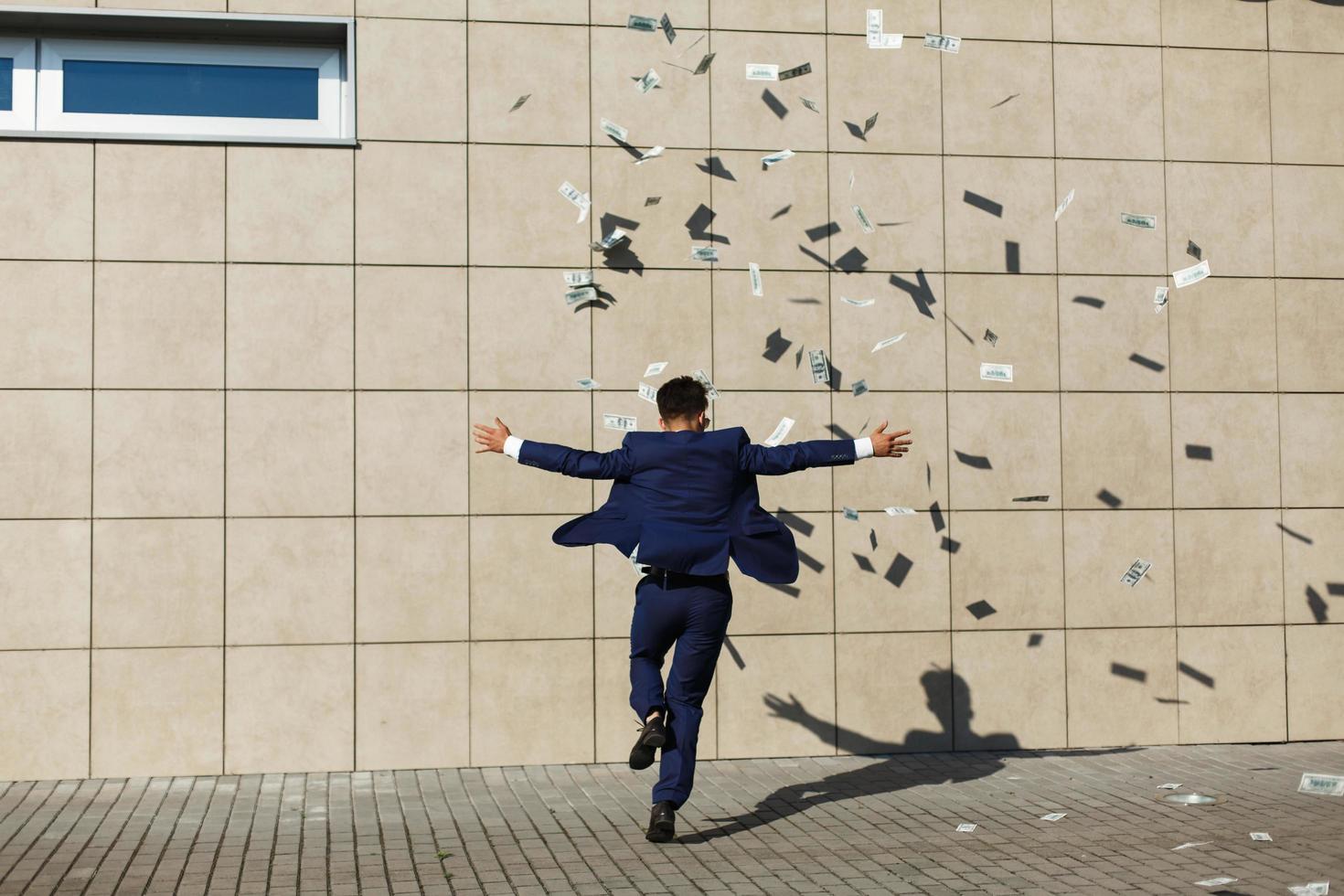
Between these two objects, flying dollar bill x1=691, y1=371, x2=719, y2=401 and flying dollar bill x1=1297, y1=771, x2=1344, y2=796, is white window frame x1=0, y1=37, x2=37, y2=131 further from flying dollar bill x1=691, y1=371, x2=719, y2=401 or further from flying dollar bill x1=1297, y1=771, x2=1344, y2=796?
flying dollar bill x1=1297, y1=771, x2=1344, y2=796

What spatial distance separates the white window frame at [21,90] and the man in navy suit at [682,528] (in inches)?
143

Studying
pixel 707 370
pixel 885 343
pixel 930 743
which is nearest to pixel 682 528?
pixel 707 370

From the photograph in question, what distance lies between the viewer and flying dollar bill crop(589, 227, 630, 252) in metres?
7.82

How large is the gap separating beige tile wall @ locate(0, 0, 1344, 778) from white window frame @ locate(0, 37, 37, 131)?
0.32 metres

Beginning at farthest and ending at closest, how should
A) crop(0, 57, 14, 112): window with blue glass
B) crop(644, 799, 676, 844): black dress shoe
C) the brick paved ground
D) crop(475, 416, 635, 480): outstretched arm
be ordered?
crop(0, 57, 14, 112): window with blue glass
crop(475, 416, 635, 480): outstretched arm
crop(644, 799, 676, 844): black dress shoe
the brick paved ground

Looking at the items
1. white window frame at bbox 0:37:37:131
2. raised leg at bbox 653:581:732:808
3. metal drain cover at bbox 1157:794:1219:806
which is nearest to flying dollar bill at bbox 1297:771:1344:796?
metal drain cover at bbox 1157:794:1219:806

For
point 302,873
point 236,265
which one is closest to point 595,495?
point 236,265

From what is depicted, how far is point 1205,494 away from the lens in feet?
27.5

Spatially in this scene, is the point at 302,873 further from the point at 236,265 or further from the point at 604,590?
the point at 236,265

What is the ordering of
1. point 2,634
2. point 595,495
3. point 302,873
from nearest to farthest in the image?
point 302,873, point 2,634, point 595,495

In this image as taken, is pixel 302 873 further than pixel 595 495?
No

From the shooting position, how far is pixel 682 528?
5.98 m

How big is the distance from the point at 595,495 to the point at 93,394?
277 cm

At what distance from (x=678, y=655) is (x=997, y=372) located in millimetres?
3192
